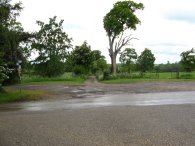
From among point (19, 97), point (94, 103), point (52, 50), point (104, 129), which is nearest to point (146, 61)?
point (52, 50)

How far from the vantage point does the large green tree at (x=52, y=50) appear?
180 feet

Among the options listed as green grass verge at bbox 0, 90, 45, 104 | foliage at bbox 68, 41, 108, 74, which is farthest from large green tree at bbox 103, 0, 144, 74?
green grass verge at bbox 0, 90, 45, 104

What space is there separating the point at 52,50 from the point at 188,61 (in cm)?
3077

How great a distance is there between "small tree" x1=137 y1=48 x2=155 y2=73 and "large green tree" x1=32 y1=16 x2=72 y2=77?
54165mm

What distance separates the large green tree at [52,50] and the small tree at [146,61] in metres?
54.2

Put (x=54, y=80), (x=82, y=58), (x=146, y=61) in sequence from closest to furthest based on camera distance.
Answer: (x=54, y=80)
(x=82, y=58)
(x=146, y=61)

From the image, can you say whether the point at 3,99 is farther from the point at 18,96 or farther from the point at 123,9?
the point at 123,9

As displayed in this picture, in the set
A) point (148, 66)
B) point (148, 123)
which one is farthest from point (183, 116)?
point (148, 66)

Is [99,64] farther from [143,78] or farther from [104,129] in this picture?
[104,129]

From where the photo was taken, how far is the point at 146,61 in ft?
353

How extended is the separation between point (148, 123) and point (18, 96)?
14968 mm

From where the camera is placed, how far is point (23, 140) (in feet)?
32.4

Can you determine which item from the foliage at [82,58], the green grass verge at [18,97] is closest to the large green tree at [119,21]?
the foliage at [82,58]

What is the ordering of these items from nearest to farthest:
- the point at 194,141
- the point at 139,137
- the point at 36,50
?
the point at 194,141 → the point at 139,137 → the point at 36,50
